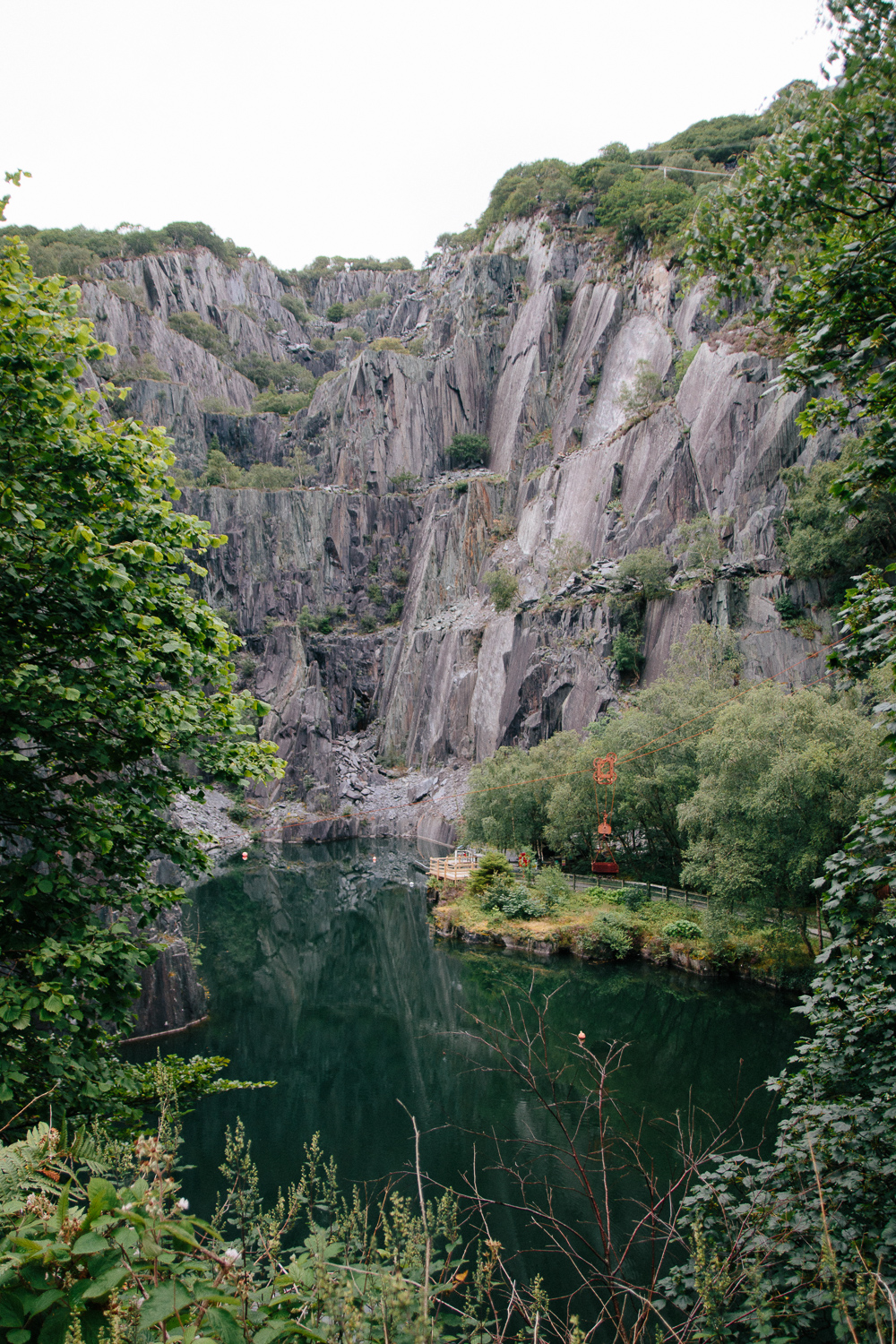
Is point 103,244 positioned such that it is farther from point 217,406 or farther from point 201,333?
point 217,406

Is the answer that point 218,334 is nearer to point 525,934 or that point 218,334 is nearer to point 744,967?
point 525,934

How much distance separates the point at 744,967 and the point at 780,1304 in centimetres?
1735

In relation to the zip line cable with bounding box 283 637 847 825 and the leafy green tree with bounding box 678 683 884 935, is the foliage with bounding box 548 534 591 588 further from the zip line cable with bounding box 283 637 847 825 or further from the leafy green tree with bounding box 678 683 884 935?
the leafy green tree with bounding box 678 683 884 935

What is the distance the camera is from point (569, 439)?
183 ft

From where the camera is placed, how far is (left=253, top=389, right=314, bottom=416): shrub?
82500mm

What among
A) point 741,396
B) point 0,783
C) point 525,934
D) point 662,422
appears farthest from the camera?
point 662,422

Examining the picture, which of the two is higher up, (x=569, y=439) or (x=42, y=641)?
(x=569, y=439)

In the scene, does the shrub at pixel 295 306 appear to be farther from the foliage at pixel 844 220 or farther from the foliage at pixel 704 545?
the foliage at pixel 844 220

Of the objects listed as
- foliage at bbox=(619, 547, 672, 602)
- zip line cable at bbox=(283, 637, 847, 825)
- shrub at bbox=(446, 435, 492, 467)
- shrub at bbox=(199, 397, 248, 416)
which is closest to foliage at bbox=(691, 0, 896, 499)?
zip line cable at bbox=(283, 637, 847, 825)

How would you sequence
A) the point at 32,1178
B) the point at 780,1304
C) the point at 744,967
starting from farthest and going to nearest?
the point at 744,967, the point at 780,1304, the point at 32,1178

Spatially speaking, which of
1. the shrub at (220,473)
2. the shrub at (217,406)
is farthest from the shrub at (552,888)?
the shrub at (217,406)

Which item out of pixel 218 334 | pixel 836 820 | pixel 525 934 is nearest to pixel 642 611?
pixel 525 934

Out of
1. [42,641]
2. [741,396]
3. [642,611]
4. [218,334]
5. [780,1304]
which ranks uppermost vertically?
[218,334]

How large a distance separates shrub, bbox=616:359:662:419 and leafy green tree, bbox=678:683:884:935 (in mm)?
32972
